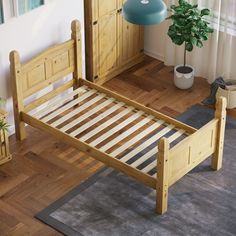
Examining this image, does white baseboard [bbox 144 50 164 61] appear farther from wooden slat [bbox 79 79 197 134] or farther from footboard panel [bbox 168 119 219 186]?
footboard panel [bbox 168 119 219 186]

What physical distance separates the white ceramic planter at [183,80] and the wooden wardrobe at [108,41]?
0.58 metres

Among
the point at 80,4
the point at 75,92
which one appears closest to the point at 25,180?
the point at 75,92

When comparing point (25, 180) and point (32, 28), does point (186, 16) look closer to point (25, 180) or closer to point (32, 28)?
point (32, 28)

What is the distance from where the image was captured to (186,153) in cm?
510

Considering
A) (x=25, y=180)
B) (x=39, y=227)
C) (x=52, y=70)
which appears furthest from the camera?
(x=52, y=70)

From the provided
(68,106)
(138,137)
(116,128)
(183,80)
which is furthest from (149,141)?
(183,80)

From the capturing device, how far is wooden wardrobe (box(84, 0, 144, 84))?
252 inches

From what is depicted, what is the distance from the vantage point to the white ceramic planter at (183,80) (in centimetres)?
669

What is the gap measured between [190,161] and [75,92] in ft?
4.72

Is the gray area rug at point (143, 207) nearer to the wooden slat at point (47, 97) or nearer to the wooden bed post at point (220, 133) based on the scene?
the wooden bed post at point (220, 133)

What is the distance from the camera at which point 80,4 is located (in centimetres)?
622

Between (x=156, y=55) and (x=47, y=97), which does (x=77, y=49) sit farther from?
(x=156, y=55)

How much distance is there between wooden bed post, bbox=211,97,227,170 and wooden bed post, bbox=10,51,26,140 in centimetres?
166

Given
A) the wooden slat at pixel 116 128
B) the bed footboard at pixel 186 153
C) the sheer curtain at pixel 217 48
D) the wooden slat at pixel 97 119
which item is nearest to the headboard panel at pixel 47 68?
the wooden slat at pixel 97 119
